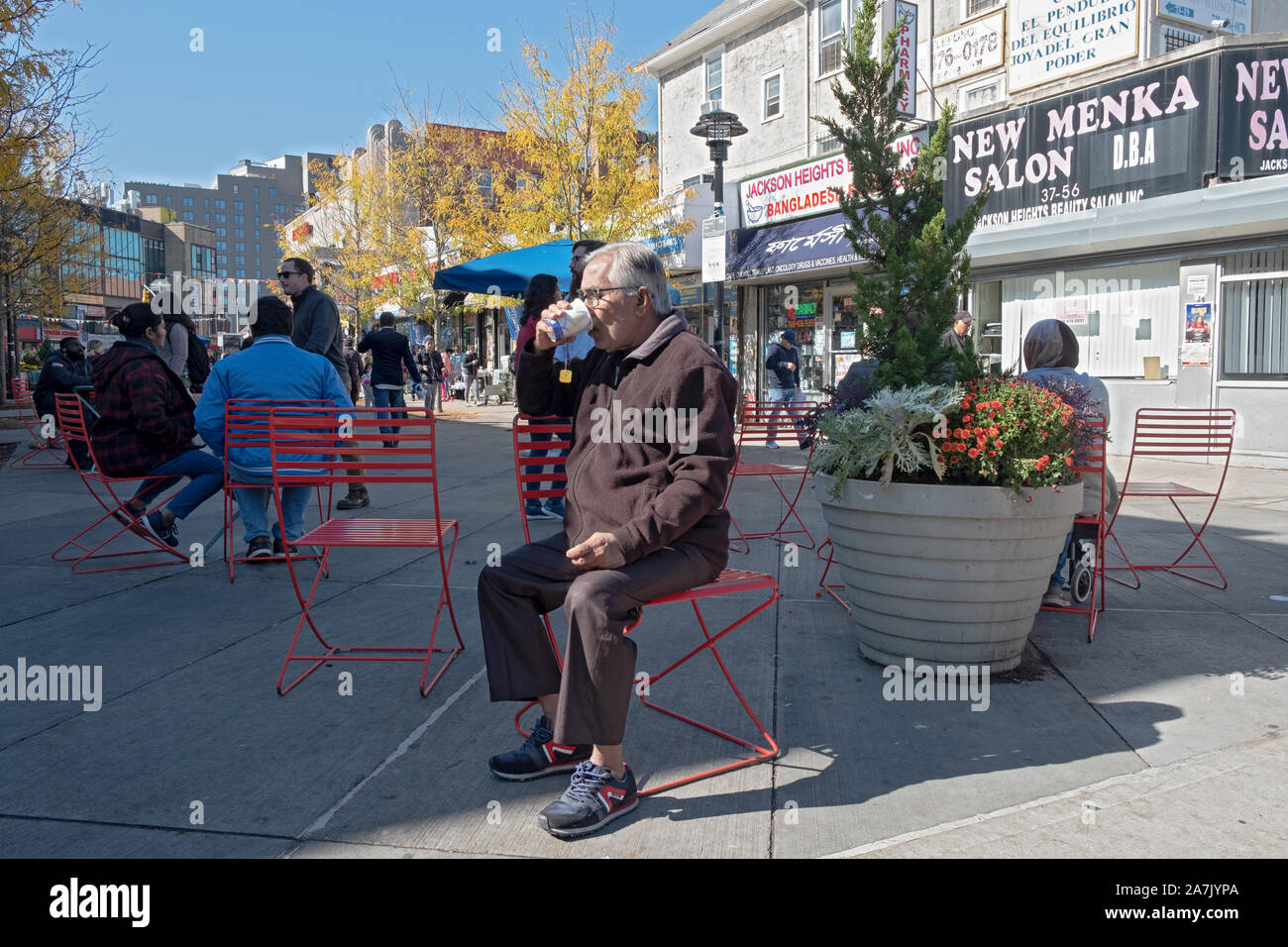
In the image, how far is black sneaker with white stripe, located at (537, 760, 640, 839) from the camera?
255 centimetres

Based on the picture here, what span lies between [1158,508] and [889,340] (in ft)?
16.3

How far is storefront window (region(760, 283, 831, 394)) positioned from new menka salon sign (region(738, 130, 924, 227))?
4.97 ft

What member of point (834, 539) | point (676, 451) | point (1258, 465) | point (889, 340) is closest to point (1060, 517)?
point (834, 539)

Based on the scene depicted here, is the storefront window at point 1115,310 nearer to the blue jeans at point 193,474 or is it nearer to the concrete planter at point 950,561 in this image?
the concrete planter at point 950,561

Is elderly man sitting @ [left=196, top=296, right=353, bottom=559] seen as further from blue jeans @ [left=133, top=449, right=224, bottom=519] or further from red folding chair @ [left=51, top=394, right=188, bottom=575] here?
red folding chair @ [left=51, top=394, right=188, bottom=575]

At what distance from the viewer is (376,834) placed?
2553mm

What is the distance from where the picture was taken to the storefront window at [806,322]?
18984 mm

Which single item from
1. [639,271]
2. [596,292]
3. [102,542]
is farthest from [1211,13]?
[102,542]

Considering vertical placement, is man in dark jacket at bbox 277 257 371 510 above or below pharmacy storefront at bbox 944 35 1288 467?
below

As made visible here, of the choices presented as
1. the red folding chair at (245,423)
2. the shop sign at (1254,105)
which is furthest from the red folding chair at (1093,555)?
the shop sign at (1254,105)

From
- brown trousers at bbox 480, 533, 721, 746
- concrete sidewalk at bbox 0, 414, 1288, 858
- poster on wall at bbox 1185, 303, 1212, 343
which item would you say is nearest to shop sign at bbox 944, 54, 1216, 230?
poster on wall at bbox 1185, 303, 1212, 343
